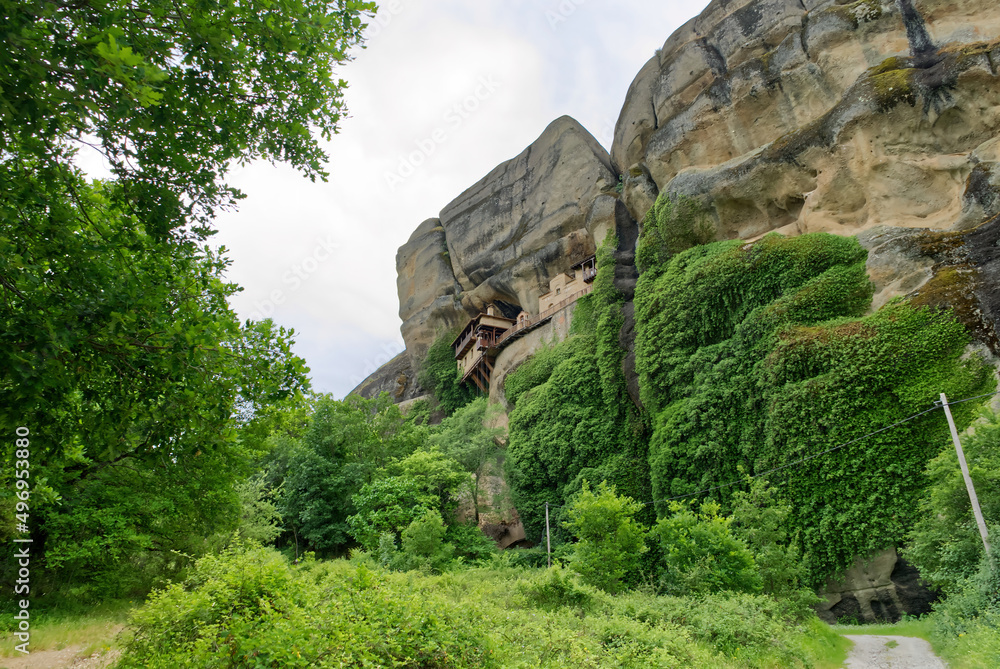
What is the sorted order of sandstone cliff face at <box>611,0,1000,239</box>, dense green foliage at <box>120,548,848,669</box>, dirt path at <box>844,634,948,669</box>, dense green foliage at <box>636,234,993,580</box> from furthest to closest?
sandstone cliff face at <box>611,0,1000,239</box>
dense green foliage at <box>636,234,993,580</box>
dirt path at <box>844,634,948,669</box>
dense green foliage at <box>120,548,848,669</box>

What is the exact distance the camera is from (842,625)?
46.1 feet

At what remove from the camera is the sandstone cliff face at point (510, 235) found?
120 ft

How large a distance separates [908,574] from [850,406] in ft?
14.2

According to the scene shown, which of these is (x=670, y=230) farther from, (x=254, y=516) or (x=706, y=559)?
(x=254, y=516)

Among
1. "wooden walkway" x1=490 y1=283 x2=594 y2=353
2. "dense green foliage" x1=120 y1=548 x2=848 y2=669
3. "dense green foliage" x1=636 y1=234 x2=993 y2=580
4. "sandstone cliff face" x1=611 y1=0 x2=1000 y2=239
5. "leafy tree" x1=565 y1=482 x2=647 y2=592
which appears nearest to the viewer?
"dense green foliage" x1=120 y1=548 x2=848 y2=669

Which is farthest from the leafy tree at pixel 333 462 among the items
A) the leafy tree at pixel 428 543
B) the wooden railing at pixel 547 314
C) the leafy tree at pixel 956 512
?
the leafy tree at pixel 956 512

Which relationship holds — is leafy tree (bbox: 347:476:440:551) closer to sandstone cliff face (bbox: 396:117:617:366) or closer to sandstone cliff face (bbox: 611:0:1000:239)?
sandstone cliff face (bbox: 611:0:1000:239)

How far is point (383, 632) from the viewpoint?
5957mm

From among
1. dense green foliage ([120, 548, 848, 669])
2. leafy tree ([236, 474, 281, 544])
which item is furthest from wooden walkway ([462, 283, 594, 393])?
dense green foliage ([120, 548, 848, 669])

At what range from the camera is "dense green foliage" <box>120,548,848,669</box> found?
533 centimetres

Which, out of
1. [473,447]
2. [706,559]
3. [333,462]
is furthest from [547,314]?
[706,559]

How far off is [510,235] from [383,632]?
3600cm

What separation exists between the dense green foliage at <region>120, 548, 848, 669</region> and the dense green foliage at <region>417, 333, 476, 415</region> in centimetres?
3083

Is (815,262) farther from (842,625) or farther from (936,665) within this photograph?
(936,665)
